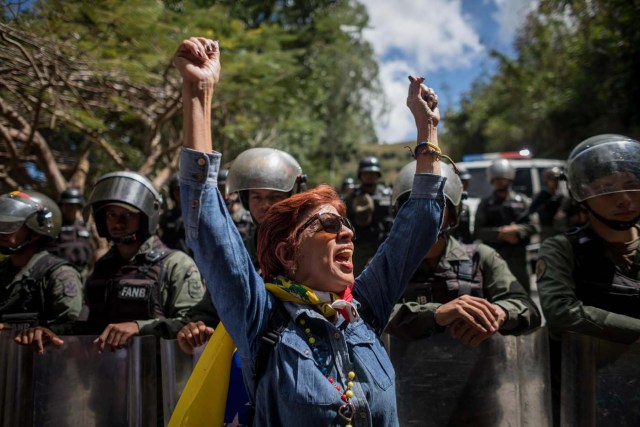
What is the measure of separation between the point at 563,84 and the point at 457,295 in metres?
17.6

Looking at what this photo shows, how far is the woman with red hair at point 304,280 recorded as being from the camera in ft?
4.65

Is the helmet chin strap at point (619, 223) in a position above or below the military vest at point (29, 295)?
above

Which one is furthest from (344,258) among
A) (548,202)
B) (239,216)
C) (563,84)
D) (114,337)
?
(563,84)

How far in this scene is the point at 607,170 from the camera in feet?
7.71

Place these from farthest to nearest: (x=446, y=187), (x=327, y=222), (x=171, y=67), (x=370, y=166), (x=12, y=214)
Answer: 1. (x=171, y=67)
2. (x=370, y=166)
3. (x=12, y=214)
4. (x=446, y=187)
5. (x=327, y=222)

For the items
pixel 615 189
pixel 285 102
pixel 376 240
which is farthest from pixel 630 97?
pixel 615 189

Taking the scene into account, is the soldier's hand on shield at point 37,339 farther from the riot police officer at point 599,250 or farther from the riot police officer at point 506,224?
the riot police officer at point 506,224

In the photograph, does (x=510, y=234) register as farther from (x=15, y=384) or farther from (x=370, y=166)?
(x=15, y=384)

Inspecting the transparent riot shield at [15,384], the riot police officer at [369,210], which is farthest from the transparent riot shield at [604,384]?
the riot police officer at [369,210]

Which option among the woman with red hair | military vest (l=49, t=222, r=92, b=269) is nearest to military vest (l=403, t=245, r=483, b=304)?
the woman with red hair

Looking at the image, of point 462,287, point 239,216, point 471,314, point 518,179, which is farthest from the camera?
point 518,179

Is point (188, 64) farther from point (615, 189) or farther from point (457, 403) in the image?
point (615, 189)

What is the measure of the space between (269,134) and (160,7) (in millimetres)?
7081

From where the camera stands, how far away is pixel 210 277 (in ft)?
4.71
